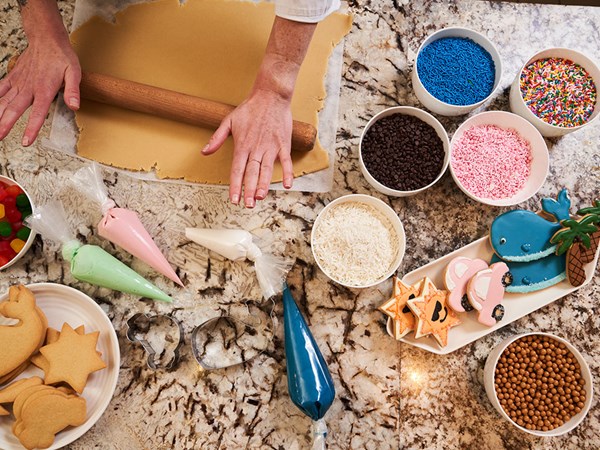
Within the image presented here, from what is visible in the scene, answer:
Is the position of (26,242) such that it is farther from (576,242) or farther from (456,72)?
(576,242)

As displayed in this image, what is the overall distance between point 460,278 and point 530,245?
191 millimetres

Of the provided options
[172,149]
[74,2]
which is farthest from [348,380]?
[74,2]

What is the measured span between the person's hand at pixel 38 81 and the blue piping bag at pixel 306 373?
2.40ft

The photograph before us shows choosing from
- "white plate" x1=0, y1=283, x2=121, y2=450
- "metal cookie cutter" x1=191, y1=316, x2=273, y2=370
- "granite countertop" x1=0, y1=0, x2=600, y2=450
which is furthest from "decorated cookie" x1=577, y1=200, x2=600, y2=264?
"white plate" x1=0, y1=283, x2=121, y2=450

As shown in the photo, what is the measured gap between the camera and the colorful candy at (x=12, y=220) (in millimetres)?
1213

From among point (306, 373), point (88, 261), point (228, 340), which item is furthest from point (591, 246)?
point (88, 261)

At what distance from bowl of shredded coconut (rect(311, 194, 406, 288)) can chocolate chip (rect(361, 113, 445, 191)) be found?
3.0 inches

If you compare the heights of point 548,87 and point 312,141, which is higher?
point 548,87

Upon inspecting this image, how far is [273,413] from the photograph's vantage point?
123cm

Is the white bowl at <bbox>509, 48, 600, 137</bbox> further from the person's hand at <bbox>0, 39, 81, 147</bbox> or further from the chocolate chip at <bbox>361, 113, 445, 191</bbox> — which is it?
the person's hand at <bbox>0, 39, 81, 147</bbox>

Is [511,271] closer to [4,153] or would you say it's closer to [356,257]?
[356,257]

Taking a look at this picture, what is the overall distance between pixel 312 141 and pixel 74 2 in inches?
30.5

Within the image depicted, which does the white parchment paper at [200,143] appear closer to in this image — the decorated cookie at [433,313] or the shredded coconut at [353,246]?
the shredded coconut at [353,246]

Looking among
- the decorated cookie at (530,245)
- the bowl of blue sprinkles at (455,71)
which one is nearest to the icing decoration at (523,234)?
the decorated cookie at (530,245)
